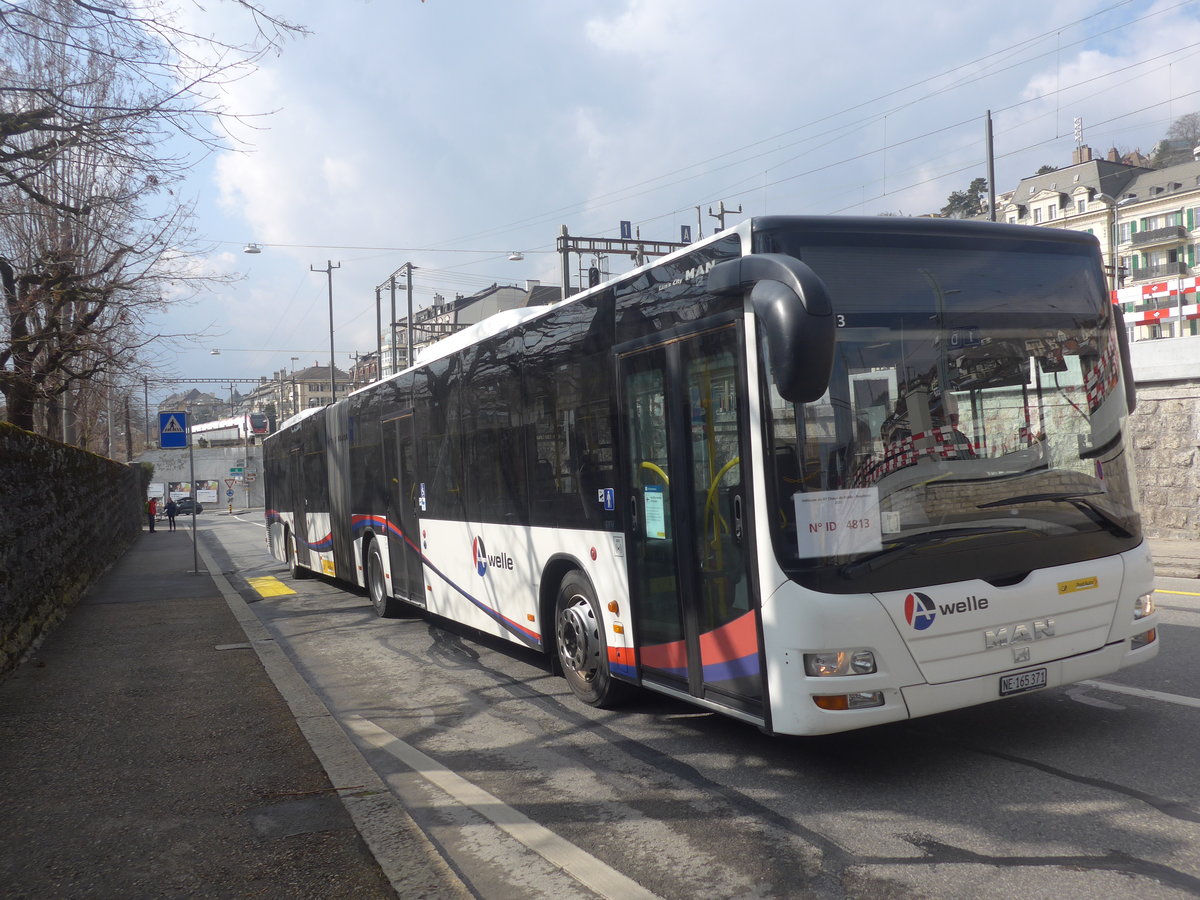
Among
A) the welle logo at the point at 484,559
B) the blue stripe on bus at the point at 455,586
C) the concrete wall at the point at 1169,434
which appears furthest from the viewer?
the concrete wall at the point at 1169,434

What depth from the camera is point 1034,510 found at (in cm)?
535

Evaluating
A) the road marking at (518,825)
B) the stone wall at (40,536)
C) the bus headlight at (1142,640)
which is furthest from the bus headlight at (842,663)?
the stone wall at (40,536)

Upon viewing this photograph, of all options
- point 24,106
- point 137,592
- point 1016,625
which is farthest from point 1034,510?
point 137,592

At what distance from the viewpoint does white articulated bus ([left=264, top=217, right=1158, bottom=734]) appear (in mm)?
4934

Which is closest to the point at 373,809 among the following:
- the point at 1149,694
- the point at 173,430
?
the point at 1149,694

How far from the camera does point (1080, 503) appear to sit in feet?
18.2

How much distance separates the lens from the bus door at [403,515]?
37.4 ft

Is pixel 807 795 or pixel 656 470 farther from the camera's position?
pixel 656 470

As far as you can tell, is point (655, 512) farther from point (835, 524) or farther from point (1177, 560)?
point (1177, 560)

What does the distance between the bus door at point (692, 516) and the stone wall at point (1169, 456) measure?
1145cm

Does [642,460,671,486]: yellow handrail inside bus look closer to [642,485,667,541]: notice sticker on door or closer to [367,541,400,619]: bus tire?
[642,485,667,541]: notice sticker on door

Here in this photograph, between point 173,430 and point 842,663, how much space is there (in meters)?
19.3

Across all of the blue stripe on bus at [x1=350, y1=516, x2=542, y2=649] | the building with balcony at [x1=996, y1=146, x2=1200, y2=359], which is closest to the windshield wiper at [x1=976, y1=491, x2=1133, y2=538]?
the blue stripe on bus at [x1=350, y1=516, x2=542, y2=649]

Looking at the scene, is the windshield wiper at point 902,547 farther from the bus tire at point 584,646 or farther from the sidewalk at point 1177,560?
the sidewalk at point 1177,560
